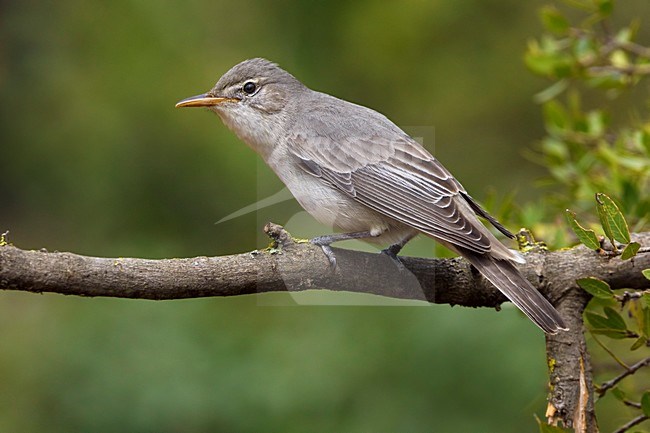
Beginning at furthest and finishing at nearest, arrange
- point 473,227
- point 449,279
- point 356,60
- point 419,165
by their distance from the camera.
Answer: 1. point 356,60
2. point 419,165
3. point 473,227
4. point 449,279

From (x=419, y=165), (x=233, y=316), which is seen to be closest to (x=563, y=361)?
(x=419, y=165)

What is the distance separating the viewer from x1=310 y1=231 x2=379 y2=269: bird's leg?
3.17 meters

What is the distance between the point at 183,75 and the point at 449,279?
12.9 ft

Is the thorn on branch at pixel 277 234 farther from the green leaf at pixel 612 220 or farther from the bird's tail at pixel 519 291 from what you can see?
the green leaf at pixel 612 220

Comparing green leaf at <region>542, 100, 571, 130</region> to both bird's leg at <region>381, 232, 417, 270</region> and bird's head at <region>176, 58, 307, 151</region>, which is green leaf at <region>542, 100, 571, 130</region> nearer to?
bird's leg at <region>381, 232, 417, 270</region>

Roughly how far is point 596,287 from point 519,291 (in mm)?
315

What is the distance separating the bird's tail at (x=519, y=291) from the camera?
311 cm

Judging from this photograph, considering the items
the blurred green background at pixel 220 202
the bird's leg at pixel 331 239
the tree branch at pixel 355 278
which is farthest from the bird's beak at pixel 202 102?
the tree branch at pixel 355 278

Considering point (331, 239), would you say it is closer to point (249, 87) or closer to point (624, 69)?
point (249, 87)

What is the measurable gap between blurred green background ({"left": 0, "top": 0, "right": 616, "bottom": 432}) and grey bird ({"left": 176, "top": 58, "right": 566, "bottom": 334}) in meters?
0.63

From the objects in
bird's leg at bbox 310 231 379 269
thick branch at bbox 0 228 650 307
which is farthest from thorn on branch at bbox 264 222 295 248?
bird's leg at bbox 310 231 379 269

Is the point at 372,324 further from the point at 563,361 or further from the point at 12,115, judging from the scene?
the point at 12,115

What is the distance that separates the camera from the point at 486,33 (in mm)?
7578

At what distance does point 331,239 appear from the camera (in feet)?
11.8
